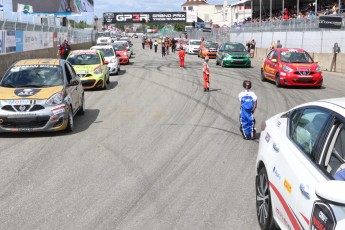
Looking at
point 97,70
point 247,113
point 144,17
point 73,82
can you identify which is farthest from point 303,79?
point 144,17

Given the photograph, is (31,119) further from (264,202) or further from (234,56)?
(234,56)

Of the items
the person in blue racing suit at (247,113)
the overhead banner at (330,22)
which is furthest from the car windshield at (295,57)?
the person in blue racing suit at (247,113)

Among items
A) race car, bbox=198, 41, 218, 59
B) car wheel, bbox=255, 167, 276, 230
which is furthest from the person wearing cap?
race car, bbox=198, 41, 218, 59

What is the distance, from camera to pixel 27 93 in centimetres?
977

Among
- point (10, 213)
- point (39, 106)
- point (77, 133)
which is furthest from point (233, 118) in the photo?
point (10, 213)

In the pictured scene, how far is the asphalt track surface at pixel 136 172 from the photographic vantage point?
5.32 meters

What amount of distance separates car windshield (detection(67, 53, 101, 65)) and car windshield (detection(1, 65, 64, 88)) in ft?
24.5

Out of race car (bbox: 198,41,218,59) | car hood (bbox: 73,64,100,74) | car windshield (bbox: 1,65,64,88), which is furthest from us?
race car (bbox: 198,41,218,59)

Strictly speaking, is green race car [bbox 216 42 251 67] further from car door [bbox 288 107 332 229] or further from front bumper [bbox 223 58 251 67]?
car door [bbox 288 107 332 229]

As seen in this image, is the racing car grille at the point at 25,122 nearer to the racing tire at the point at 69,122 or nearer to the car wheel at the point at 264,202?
the racing tire at the point at 69,122

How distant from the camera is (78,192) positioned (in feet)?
20.5

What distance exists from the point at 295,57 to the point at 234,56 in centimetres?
1008

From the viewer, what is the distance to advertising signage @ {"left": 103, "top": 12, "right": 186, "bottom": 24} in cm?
10562

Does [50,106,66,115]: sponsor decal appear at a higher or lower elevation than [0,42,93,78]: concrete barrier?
lower
